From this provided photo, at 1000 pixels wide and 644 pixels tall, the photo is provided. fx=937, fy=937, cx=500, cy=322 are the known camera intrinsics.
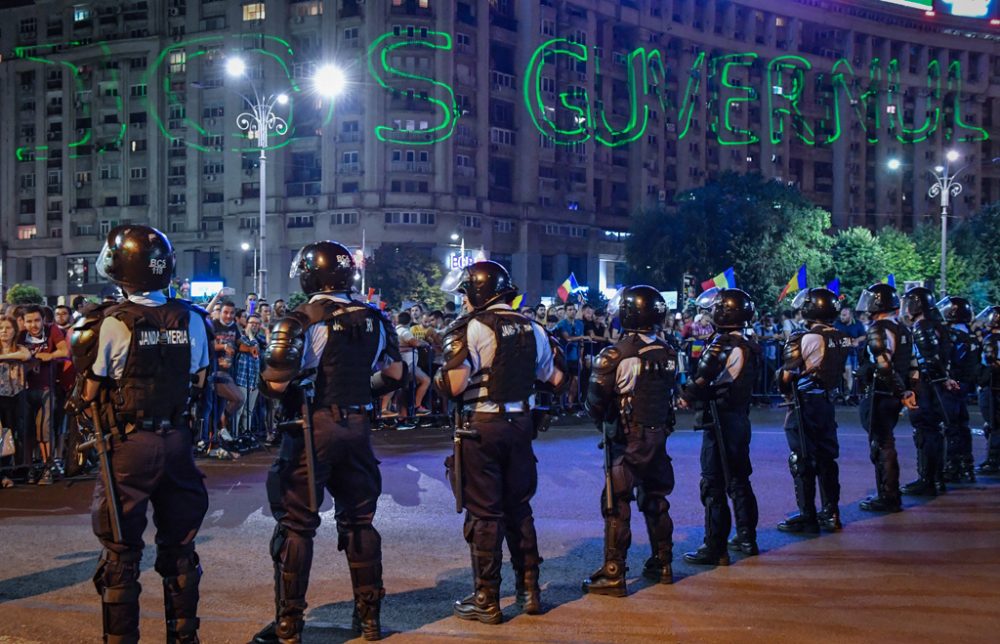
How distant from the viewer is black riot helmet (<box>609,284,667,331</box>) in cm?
641

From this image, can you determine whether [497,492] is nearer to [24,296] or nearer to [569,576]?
[569,576]

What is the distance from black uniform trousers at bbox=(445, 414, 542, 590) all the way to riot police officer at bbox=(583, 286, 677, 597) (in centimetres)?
67

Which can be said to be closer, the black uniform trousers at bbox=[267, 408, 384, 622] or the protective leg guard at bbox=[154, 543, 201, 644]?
the protective leg guard at bbox=[154, 543, 201, 644]

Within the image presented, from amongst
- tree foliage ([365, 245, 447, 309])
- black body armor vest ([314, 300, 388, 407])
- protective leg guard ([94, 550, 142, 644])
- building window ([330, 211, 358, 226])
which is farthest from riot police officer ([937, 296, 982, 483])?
building window ([330, 211, 358, 226])

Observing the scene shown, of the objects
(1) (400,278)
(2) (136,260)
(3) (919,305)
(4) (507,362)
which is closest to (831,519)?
(3) (919,305)

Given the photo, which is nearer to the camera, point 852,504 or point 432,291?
point 852,504

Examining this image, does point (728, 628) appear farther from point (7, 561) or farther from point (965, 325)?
point (965, 325)

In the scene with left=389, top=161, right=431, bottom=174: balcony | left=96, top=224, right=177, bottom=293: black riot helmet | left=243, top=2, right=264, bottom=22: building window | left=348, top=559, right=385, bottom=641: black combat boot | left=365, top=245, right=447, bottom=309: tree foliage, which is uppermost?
left=243, top=2, right=264, bottom=22: building window

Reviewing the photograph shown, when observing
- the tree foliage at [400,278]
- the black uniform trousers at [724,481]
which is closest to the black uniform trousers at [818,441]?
the black uniform trousers at [724,481]

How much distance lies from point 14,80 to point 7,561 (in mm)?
73686

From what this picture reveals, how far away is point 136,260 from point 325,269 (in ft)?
3.44

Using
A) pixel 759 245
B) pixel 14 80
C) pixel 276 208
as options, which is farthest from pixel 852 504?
pixel 14 80

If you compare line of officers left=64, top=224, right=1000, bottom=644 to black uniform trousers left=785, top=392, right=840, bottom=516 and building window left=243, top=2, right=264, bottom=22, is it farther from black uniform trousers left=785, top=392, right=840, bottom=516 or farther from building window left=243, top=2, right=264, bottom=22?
building window left=243, top=2, right=264, bottom=22

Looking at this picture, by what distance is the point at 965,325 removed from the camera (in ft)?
37.1
